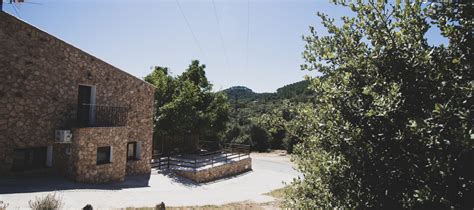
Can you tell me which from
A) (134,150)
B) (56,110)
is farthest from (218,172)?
(56,110)

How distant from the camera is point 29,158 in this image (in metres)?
13.3

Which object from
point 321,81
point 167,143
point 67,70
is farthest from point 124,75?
point 321,81

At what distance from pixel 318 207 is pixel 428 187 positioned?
4.54ft

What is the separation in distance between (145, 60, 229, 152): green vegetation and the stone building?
5569 millimetres

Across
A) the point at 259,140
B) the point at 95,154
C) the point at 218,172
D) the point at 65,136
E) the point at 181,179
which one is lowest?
the point at 181,179

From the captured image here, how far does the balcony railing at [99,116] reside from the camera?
49.8ft

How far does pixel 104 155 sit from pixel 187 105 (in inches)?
316

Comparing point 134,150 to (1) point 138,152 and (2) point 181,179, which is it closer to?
(1) point 138,152

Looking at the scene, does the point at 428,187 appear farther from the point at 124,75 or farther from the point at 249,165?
the point at 249,165

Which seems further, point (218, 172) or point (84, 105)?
point (218, 172)

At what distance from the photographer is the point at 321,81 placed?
4.23 meters

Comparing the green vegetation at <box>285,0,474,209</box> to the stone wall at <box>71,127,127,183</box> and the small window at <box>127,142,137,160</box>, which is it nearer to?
the stone wall at <box>71,127,127,183</box>

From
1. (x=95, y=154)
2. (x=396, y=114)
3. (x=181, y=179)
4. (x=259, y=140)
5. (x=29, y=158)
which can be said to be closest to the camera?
(x=396, y=114)

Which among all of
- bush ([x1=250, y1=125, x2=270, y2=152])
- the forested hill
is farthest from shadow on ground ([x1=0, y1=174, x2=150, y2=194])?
bush ([x1=250, y1=125, x2=270, y2=152])
